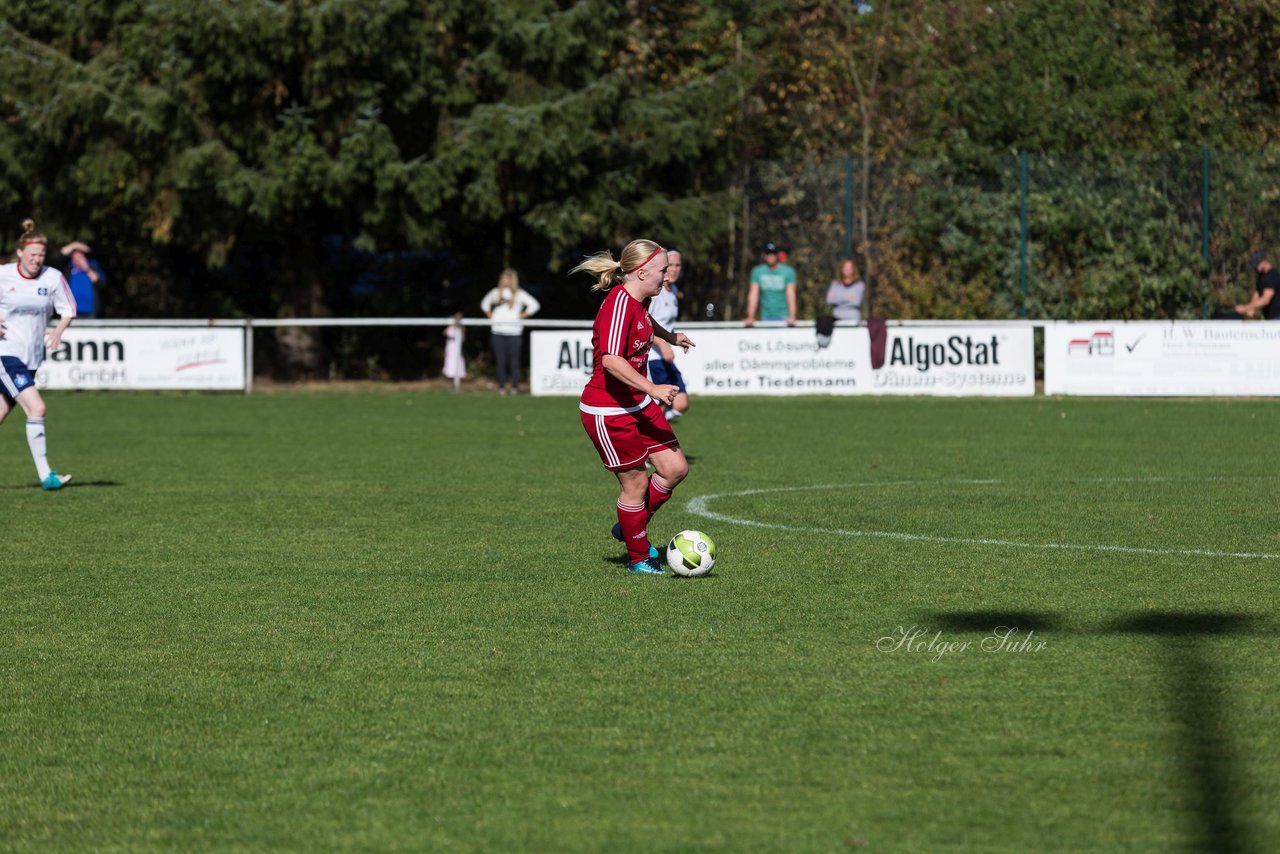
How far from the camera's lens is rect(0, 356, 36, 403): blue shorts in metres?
13.6

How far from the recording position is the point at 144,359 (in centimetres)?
2708

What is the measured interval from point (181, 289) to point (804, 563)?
90.4 ft

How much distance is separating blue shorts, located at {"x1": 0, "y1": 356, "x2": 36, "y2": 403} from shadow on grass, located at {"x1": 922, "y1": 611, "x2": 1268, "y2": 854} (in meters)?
8.23

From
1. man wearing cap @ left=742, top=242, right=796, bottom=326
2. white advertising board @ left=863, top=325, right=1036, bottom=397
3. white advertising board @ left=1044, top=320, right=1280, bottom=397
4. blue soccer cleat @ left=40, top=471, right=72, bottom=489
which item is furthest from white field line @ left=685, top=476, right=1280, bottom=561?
man wearing cap @ left=742, top=242, right=796, bottom=326

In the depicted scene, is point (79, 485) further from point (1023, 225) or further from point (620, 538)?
point (1023, 225)

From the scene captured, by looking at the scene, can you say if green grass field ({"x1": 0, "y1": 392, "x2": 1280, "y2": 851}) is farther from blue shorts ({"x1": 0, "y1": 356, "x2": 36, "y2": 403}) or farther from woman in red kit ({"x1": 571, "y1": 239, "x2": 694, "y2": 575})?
blue shorts ({"x1": 0, "y1": 356, "x2": 36, "y2": 403})

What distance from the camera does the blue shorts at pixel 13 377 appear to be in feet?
44.8

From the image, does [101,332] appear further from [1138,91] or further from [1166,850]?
[1166,850]

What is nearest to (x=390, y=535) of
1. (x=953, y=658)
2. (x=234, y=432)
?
(x=953, y=658)

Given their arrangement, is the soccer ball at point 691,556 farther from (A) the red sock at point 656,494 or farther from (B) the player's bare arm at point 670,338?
(B) the player's bare arm at point 670,338

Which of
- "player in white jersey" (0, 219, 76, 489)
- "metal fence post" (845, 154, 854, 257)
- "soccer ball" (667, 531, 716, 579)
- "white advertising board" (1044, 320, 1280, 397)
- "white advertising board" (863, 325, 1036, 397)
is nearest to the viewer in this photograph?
"soccer ball" (667, 531, 716, 579)

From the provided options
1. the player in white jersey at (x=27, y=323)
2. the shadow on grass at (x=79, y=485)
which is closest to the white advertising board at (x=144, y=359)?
the shadow on grass at (x=79, y=485)

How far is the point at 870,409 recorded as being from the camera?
2278 cm

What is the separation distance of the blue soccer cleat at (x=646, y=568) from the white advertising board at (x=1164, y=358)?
1653cm
